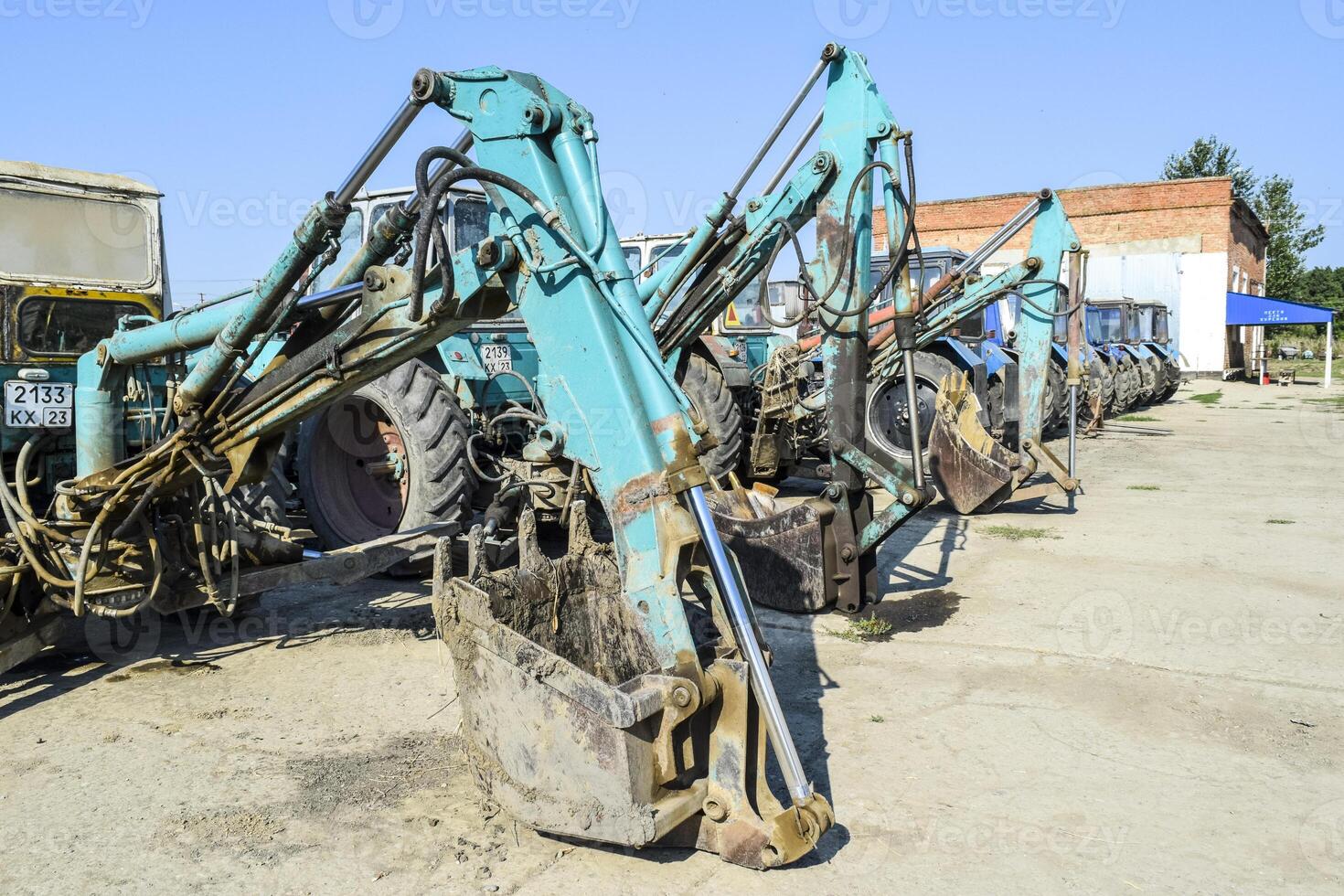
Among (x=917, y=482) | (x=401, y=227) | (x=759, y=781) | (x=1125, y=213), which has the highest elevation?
(x=1125, y=213)

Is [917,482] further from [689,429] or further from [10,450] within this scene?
[10,450]

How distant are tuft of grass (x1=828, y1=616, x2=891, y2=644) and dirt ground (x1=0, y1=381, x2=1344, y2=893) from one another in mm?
88

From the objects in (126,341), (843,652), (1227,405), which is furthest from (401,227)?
(1227,405)

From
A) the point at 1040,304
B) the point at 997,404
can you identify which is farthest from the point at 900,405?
the point at 1040,304

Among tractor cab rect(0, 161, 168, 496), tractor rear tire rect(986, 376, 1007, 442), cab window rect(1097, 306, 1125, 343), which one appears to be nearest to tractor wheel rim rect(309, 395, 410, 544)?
tractor cab rect(0, 161, 168, 496)

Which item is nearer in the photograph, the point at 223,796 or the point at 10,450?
the point at 223,796

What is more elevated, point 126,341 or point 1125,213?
point 1125,213

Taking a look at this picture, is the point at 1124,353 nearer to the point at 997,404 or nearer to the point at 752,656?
the point at 997,404

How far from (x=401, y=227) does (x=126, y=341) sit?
1625mm

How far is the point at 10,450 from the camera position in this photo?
4.80 meters

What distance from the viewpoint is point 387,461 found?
6414mm

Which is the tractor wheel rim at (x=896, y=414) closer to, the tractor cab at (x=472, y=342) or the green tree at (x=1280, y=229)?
the tractor cab at (x=472, y=342)

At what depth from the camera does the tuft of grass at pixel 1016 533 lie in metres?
7.95

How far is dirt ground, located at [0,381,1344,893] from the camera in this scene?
9.93 feet
